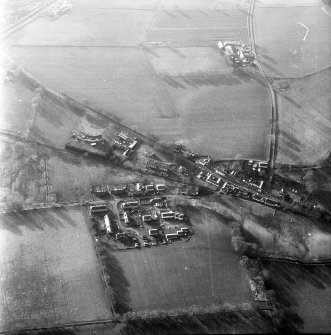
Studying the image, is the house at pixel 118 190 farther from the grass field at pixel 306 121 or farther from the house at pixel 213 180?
the grass field at pixel 306 121

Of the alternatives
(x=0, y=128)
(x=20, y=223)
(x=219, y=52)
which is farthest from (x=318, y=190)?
(x=0, y=128)

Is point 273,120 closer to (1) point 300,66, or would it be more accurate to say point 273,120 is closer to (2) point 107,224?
(1) point 300,66

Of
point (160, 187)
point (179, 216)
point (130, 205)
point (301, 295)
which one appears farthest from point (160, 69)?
point (301, 295)

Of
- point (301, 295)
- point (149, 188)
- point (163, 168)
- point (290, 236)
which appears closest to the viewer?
point (301, 295)

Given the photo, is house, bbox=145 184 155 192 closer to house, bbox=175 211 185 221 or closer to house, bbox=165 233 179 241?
house, bbox=175 211 185 221

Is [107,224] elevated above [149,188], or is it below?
below

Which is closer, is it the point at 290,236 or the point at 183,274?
the point at 183,274

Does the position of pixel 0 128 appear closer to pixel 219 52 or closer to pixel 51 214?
pixel 51 214
